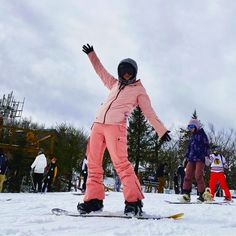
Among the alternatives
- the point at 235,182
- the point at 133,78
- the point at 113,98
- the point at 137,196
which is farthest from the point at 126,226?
the point at 235,182

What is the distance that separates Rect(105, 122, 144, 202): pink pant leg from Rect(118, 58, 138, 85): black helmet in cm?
65

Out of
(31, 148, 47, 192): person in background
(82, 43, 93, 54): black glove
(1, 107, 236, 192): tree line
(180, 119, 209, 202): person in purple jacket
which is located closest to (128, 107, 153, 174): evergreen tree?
(1, 107, 236, 192): tree line

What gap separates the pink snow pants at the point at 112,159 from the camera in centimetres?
385

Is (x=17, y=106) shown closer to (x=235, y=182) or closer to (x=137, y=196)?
(x=235, y=182)

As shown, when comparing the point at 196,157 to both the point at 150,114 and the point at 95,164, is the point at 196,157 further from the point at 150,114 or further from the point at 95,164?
the point at 95,164

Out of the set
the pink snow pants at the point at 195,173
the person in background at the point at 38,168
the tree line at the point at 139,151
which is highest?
the tree line at the point at 139,151

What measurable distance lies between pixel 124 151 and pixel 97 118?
1.88ft

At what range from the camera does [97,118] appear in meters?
4.23

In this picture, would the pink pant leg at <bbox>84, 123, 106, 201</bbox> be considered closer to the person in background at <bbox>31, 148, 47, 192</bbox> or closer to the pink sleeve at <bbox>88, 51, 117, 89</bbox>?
the pink sleeve at <bbox>88, 51, 117, 89</bbox>

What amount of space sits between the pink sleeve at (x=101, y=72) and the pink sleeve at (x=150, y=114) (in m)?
0.63

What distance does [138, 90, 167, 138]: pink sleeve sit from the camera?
153 inches

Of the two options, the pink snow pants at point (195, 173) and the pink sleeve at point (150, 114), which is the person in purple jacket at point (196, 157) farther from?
the pink sleeve at point (150, 114)

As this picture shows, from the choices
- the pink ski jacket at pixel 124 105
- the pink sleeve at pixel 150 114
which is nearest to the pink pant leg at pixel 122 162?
the pink ski jacket at pixel 124 105

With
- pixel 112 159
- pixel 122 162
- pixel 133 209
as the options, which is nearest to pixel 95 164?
pixel 112 159
